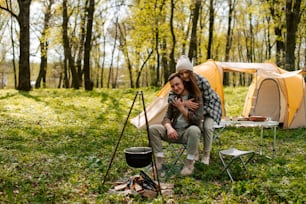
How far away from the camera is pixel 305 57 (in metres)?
30.2

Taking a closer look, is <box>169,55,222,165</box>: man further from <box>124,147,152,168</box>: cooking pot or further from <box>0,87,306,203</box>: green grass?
<box>124,147,152,168</box>: cooking pot

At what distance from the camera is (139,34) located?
861 inches

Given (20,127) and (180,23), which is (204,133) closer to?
(20,127)

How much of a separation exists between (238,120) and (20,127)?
459 cm

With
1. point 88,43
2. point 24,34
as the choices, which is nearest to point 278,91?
point 88,43

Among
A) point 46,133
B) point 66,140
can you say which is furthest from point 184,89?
point 46,133

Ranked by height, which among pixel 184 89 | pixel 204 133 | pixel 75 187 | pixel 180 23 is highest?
pixel 180 23

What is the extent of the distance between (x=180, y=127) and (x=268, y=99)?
5.47 metres

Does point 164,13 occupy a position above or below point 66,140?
above

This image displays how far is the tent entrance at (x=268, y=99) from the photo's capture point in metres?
9.77

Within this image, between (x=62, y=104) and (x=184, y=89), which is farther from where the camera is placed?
(x=62, y=104)

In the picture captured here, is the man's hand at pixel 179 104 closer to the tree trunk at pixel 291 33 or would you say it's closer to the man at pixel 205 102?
the man at pixel 205 102

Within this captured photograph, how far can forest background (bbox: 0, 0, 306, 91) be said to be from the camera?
14.6 metres

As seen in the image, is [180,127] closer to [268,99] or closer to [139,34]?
[268,99]
